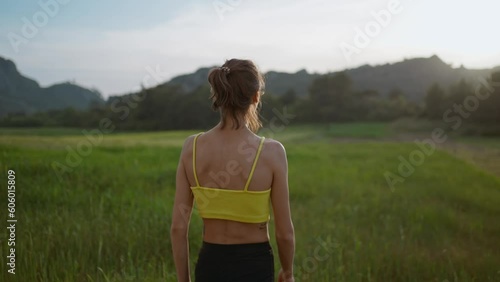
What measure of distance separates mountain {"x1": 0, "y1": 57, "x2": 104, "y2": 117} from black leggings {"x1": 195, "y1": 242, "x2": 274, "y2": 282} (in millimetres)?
8436

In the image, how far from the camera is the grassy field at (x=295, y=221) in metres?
5.11

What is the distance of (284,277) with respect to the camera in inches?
101

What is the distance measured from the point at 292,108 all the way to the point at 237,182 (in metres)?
55.1

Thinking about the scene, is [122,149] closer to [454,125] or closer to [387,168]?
[387,168]

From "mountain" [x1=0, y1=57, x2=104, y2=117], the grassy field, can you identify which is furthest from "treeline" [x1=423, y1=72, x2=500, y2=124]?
"mountain" [x1=0, y1=57, x2=104, y2=117]

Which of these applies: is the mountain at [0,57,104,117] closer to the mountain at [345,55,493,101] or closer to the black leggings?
the black leggings

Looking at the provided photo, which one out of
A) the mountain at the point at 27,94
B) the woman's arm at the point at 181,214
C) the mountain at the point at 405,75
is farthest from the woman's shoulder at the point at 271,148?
the mountain at the point at 405,75

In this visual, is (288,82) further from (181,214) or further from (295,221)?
(181,214)

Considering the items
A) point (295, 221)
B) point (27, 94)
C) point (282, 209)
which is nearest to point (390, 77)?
point (27, 94)

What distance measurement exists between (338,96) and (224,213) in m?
57.9

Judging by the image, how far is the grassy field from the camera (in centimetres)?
511

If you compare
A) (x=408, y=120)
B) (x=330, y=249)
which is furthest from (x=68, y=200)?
(x=408, y=120)

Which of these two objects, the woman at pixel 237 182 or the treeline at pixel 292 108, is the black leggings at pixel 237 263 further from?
the treeline at pixel 292 108

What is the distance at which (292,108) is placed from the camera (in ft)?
187
